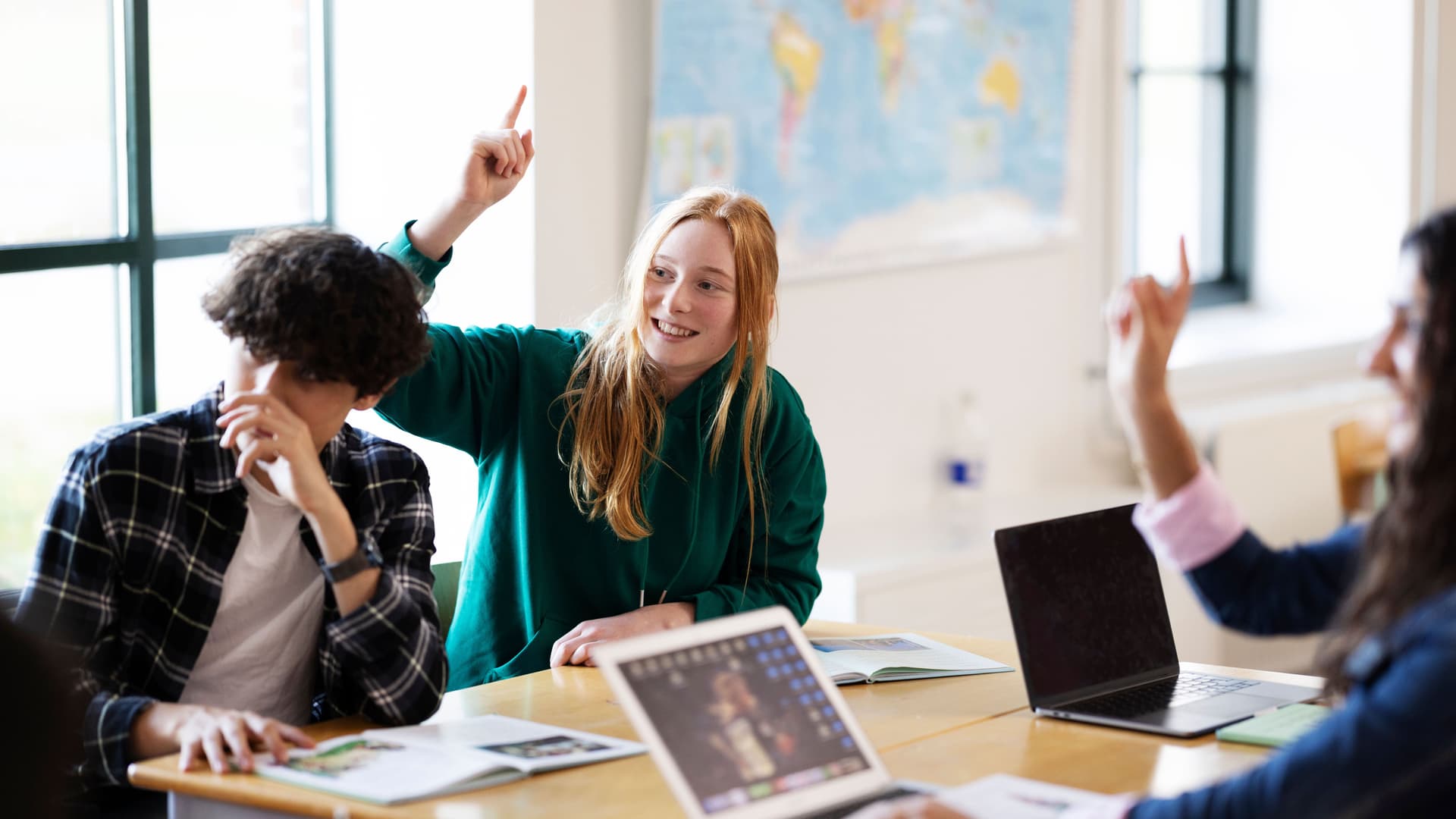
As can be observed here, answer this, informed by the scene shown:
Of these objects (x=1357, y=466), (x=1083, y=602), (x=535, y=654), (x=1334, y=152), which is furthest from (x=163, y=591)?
(x=1334, y=152)

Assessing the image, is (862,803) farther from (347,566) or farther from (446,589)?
(446,589)

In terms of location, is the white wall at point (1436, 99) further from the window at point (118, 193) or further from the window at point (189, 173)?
the window at point (118, 193)

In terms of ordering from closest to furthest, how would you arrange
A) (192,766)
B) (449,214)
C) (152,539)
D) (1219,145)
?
(192,766), (152,539), (449,214), (1219,145)

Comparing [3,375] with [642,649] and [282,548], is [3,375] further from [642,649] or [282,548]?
[642,649]

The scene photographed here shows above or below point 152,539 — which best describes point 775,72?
above

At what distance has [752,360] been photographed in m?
2.56

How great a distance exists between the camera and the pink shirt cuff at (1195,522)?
5.33ft

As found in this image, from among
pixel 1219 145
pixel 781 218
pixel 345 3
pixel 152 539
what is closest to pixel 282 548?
pixel 152 539

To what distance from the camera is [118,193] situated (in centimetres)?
299

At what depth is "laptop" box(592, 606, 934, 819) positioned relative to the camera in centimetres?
154

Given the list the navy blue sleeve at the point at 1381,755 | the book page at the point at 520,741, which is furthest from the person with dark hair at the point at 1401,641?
the book page at the point at 520,741

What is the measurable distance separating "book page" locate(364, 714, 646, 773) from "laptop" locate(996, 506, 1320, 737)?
0.51 m

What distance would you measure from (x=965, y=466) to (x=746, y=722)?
2.58m

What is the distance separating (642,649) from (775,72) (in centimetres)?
226
